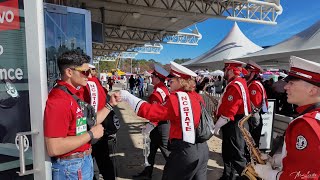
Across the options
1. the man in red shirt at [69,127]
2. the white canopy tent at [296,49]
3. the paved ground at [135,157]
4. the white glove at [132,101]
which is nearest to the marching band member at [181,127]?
the white glove at [132,101]

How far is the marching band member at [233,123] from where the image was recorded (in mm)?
4250

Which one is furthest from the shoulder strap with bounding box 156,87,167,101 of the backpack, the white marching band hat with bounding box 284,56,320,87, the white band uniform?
the white marching band hat with bounding box 284,56,320,87

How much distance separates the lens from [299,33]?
10.5 meters

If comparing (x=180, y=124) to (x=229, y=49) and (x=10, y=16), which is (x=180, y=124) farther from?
(x=229, y=49)

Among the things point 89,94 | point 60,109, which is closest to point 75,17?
point 89,94

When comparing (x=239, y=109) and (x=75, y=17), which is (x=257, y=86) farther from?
(x=75, y=17)

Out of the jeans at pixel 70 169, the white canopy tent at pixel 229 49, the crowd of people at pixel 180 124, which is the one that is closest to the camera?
the crowd of people at pixel 180 124

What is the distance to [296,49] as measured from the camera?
955 cm

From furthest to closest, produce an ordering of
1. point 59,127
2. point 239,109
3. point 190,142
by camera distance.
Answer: point 239,109
point 190,142
point 59,127

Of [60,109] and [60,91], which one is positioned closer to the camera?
[60,109]

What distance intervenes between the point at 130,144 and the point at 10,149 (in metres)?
5.31

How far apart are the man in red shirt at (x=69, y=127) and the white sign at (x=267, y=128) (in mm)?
4221

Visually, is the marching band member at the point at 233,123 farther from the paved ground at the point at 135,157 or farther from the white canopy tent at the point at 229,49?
the white canopy tent at the point at 229,49

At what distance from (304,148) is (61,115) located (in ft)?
4.86
